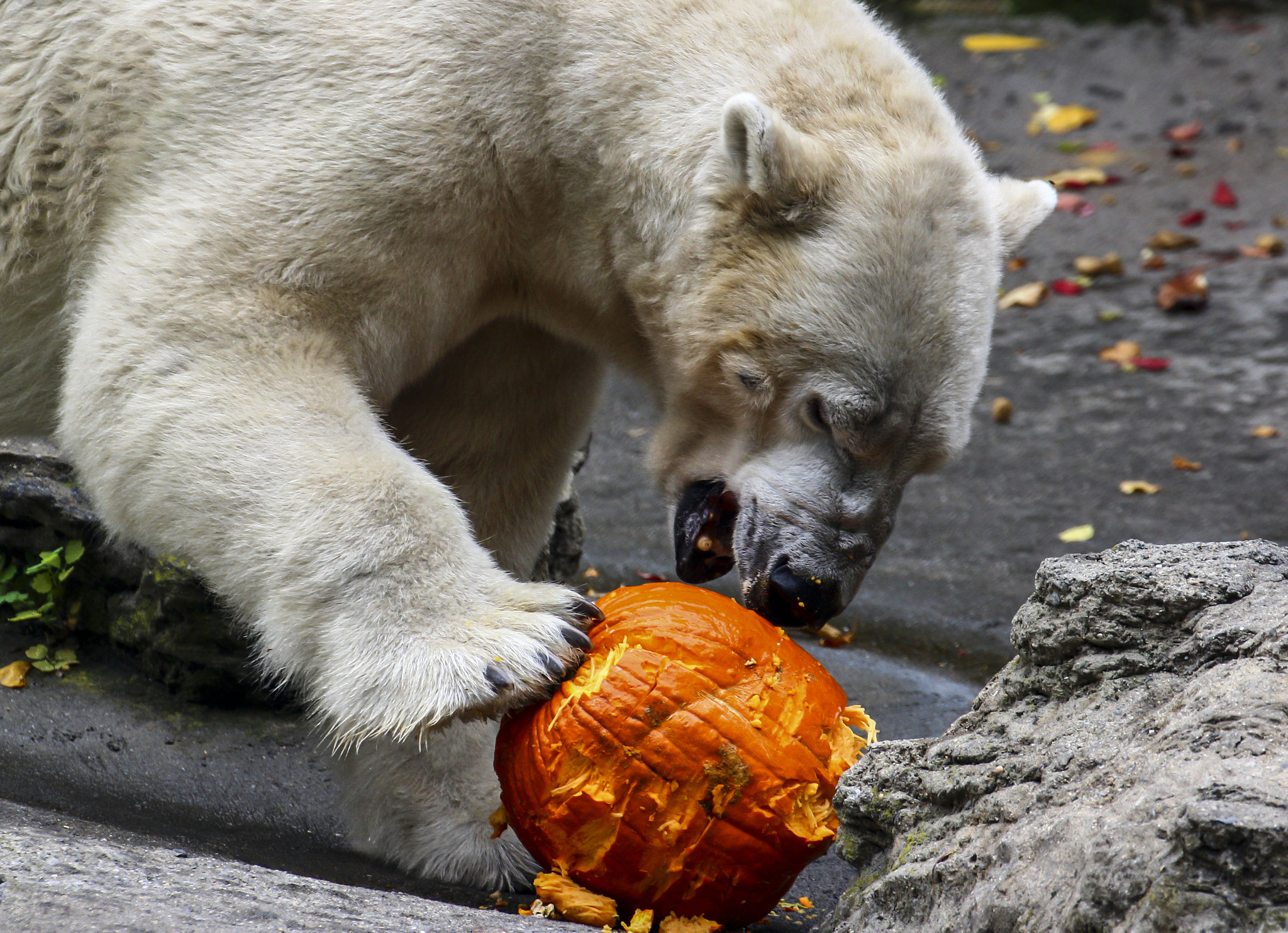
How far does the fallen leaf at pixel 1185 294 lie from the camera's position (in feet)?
24.4

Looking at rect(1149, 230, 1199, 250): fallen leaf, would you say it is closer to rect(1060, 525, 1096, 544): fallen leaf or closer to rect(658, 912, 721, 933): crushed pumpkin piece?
rect(1060, 525, 1096, 544): fallen leaf

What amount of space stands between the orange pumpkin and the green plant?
6.37ft

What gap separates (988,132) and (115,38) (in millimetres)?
8371

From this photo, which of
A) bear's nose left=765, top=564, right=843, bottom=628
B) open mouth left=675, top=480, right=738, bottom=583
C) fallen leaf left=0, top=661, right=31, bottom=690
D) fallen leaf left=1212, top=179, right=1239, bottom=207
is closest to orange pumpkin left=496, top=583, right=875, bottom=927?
bear's nose left=765, top=564, right=843, bottom=628

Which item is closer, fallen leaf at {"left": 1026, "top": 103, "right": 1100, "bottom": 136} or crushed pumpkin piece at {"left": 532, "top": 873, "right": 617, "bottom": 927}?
crushed pumpkin piece at {"left": 532, "top": 873, "right": 617, "bottom": 927}

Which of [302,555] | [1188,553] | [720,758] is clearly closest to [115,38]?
[302,555]

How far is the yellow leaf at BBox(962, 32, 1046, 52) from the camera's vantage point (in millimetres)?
10906

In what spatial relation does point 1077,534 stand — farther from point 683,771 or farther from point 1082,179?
point 1082,179

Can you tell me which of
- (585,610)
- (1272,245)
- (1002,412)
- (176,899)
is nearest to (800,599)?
(585,610)

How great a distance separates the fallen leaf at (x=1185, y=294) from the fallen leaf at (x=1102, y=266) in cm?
41

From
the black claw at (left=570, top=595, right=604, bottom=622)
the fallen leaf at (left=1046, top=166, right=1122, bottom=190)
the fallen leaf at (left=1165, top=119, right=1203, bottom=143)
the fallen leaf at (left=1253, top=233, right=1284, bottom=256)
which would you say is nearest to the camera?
the black claw at (left=570, top=595, right=604, bottom=622)

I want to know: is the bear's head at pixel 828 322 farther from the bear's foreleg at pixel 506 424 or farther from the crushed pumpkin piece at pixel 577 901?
the crushed pumpkin piece at pixel 577 901

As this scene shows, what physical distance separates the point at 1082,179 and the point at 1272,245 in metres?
1.68

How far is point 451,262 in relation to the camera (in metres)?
2.79
